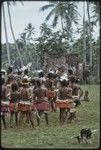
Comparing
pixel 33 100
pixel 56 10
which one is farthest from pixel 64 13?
pixel 33 100

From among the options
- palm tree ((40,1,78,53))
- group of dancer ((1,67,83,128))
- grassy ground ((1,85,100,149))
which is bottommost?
grassy ground ((1,85,100,149))

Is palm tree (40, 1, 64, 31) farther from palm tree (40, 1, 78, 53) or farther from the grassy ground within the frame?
the grassy ground

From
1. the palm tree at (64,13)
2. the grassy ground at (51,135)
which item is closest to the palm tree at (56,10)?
the palm tree at (64,13)

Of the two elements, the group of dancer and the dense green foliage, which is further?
the dense green foliage

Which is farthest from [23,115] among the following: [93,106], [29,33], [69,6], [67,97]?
[29,33]

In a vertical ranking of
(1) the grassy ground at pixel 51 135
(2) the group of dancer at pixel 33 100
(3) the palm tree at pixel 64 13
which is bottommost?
(1) the grassy ground at pixel 51 135

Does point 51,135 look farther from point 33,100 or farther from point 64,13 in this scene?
point 64,13

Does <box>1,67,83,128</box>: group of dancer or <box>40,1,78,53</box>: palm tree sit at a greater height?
<box>40,1,78,53</box>: palm tree

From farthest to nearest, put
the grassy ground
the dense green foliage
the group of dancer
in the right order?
the dense green foliage
the group of dancer
the grassy ground

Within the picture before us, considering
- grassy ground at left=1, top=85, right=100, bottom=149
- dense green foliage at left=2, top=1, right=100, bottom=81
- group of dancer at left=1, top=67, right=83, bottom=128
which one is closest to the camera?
grassy ground at left=1, top=85, right=100, bottom=149

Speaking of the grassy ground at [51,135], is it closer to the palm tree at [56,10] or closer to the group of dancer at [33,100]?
the group of dancer at [33,100]

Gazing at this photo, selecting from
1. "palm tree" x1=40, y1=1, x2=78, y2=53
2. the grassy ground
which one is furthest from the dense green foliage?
the grassy ground

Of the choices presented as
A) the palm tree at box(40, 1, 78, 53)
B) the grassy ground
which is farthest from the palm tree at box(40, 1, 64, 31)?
the grassy ground

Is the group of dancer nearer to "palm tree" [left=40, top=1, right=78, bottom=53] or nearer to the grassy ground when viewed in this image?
the grassy ground
